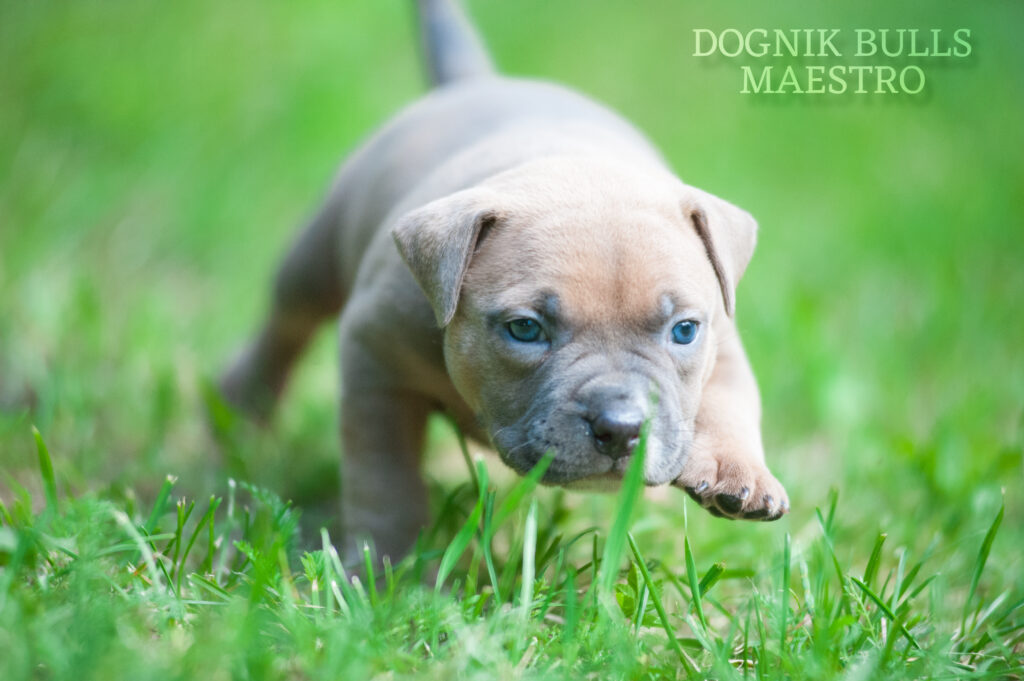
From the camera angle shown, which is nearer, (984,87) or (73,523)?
(73,523)

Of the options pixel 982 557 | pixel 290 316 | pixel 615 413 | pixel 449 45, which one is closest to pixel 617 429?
pixel 615 413

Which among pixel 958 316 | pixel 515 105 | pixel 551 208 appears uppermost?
pixel 515 105

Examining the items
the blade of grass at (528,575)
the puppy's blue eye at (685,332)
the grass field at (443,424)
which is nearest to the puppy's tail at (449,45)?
the grass field at (443,424)

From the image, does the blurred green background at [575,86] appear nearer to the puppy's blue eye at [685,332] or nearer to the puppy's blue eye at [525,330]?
the puppy's blue eye at [685,332]

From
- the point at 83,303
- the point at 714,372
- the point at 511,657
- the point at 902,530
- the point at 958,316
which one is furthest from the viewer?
the point at 958,316

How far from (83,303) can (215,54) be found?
12.3 ft

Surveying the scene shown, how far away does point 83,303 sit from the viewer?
5.49m

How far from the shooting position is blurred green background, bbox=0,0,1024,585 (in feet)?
15.8

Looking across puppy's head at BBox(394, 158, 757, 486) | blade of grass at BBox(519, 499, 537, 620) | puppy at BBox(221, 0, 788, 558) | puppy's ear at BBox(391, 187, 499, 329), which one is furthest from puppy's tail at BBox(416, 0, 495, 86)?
blade of grass at BBox(519, 499, 537, 620)

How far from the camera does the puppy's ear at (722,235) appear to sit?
3.41 meters

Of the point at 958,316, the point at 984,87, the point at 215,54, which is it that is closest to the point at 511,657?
the point at 958,316

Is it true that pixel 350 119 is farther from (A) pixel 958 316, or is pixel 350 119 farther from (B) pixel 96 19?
(A) pixel 958 316

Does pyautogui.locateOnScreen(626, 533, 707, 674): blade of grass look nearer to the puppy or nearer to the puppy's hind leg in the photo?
the puppy

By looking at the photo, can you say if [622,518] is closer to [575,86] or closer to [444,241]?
[444,241]
